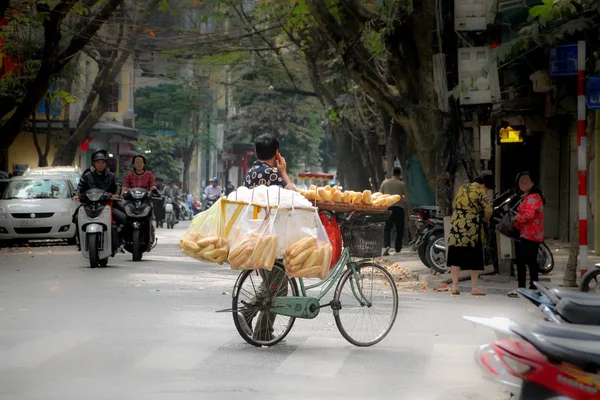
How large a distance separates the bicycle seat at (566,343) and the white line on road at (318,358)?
3316 millimetres

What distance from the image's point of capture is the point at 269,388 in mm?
7816

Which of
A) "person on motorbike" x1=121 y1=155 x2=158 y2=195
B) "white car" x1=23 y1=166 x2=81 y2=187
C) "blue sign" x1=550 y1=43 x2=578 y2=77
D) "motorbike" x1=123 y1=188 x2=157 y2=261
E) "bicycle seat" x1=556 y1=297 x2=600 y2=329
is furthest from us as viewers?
→ "white car" x1=23 y1=166 x2=81 y2=187

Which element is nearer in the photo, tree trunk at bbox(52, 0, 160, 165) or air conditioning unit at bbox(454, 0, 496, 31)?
air conditioning unit at bbox(454, 0, 496, 31)

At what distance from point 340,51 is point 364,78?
64cm

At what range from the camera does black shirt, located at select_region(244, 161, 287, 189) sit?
9984 mm

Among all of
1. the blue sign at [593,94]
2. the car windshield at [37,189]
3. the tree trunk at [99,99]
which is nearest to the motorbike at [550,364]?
the blue sign at [593,94]

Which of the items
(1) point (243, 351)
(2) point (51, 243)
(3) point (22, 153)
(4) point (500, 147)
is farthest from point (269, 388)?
(3) point (22, 153)

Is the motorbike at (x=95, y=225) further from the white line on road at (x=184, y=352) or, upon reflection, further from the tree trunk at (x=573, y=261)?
the white line on road at (x=184, y=352)

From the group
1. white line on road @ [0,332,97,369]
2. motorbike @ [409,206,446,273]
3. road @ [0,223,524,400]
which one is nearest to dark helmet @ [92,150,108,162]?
road @ [0,223,524,400]

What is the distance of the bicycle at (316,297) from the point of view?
9.59 m

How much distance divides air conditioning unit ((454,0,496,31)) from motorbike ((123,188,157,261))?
6489mm

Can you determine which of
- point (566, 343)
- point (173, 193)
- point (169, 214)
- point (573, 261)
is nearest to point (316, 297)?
point (566, 343)

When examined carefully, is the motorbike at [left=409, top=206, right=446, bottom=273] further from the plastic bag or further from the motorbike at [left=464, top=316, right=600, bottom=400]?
the motorbike at [left=464, top=316, right=600, bottom=400]

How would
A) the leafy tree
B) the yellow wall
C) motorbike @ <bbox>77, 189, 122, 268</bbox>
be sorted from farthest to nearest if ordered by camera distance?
the yellow wall → the leafy tree → motorbike @ <bbox>77, 189, 122, 268</bbox>
